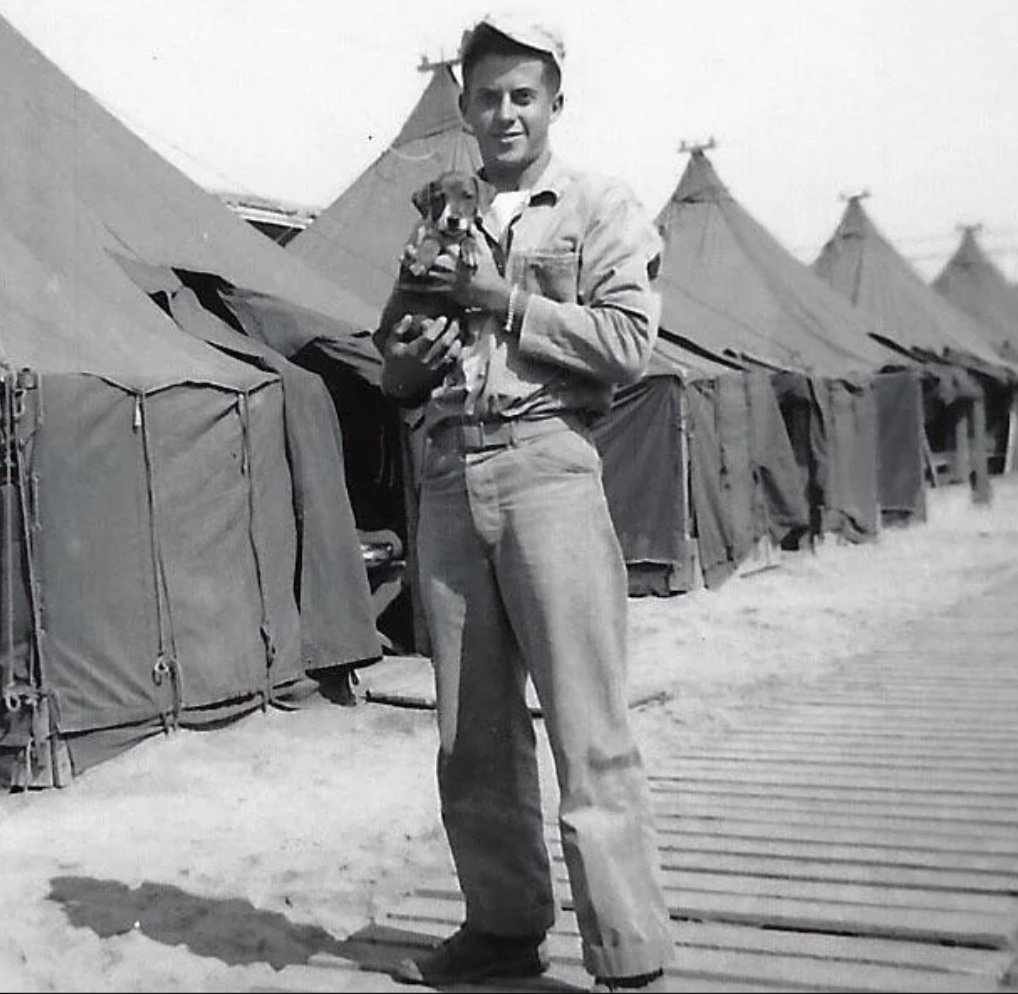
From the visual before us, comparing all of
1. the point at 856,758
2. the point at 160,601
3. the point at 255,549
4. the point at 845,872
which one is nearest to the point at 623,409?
the point at 255,549

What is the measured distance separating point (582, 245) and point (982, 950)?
165 cm

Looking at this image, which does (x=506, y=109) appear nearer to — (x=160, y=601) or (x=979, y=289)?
(x=160, y=601)

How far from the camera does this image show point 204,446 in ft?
21.9

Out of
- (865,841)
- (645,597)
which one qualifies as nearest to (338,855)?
(865,841)

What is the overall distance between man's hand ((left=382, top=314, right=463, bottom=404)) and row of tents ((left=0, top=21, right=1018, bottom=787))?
8.48 ft

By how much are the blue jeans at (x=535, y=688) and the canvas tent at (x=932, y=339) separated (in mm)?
16088

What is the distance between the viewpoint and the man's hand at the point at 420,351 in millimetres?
2846

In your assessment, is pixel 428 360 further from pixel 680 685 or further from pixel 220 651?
pixel 680 685

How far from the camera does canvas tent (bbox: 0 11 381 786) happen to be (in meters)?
6.08

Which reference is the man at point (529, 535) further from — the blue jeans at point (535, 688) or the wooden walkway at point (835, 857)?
the wooden walkway at point (835, 857)

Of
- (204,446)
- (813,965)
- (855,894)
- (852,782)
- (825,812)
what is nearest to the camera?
(813,965)

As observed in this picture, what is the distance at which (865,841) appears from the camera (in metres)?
4.11

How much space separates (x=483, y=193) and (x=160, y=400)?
3794mm

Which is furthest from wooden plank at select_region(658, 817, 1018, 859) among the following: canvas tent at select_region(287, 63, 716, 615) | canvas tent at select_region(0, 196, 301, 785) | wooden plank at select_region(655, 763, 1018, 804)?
canvas tent at select_region(287, 63, 716, 615)
